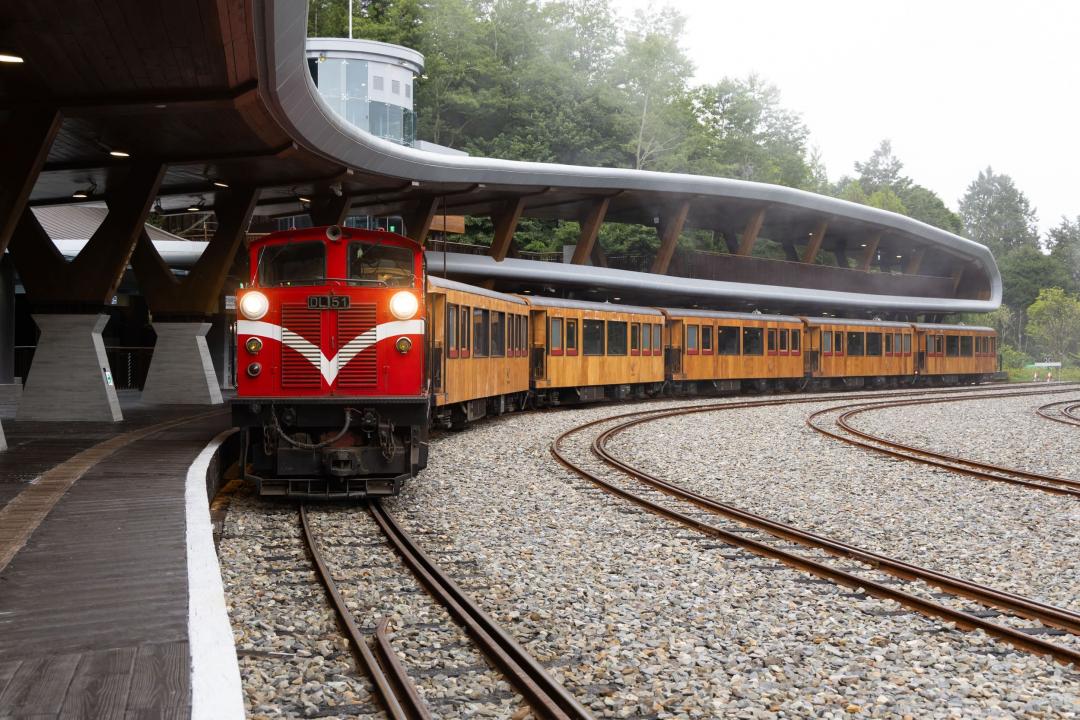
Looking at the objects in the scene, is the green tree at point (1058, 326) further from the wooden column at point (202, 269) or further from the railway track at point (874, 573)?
the railway track at point (874, 573)

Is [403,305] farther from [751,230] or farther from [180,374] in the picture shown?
[751,230]

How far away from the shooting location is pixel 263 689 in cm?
516

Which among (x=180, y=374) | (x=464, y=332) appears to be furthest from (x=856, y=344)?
(x=180, y=374)

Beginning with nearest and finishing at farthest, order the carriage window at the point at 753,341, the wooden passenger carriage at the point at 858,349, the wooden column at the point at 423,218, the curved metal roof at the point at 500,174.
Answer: the curved metal roof at the point at 500,174 < the wooden column at the point at 423,218 < the carriage window at the point at 753,341 < the wooden passenger carriage at the point at 858,349

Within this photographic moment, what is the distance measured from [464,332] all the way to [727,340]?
16.4 metres

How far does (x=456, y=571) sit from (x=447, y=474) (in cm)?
534

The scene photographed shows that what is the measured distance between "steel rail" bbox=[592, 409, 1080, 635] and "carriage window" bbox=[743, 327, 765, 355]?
20.2 metres

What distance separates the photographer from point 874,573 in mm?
7832

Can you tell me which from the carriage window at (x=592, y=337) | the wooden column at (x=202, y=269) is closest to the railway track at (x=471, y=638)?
the wooden column at (x=202, y=269)

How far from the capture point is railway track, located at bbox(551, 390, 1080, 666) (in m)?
6.23

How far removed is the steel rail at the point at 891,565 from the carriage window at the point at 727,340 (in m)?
19.0

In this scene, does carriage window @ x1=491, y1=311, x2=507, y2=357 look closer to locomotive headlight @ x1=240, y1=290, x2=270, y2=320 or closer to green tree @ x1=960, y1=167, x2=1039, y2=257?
locomotive headlight @ x1=240, y1=290, x2=270, y2=320

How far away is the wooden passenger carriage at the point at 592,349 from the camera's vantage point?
925 inches

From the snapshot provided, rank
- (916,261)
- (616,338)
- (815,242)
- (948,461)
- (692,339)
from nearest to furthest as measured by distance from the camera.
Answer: (948,461)
(616,338)
(692,339)
(815,242)
(916,261)
